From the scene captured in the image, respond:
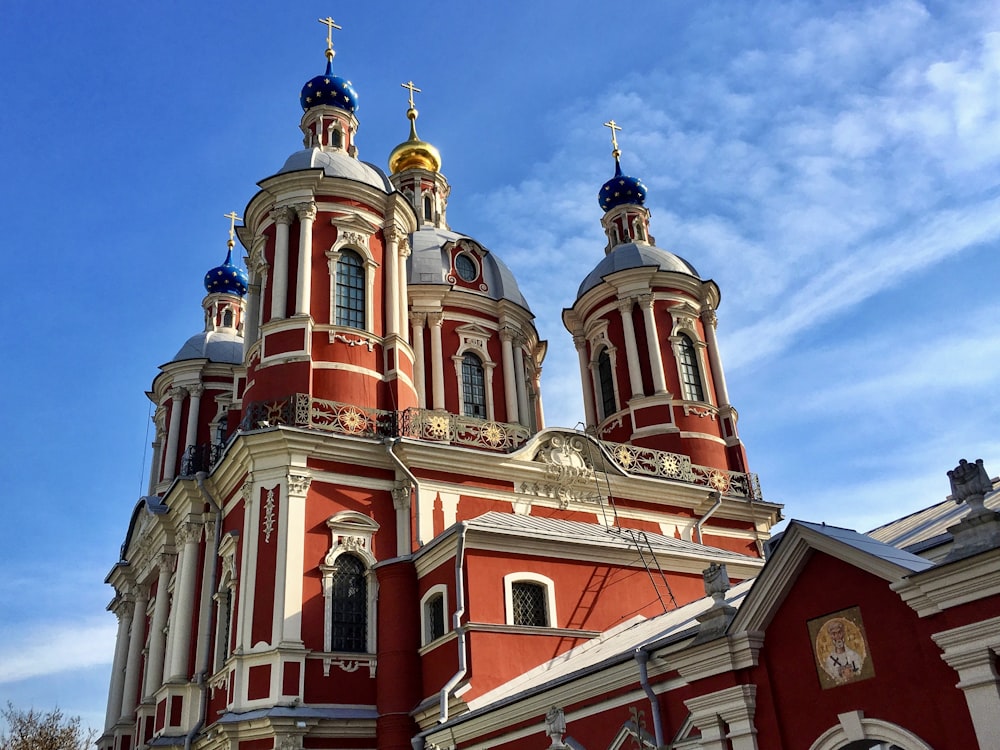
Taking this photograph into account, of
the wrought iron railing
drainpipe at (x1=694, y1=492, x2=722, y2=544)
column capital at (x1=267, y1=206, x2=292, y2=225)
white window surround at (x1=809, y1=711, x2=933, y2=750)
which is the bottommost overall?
white window surround at (x1=809, y1=711, x2=933, y2=750)

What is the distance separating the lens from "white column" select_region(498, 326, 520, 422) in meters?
25.7

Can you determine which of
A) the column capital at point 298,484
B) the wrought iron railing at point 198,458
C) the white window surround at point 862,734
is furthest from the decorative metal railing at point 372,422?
the white window surround at point 862,734

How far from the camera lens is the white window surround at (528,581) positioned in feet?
51.4

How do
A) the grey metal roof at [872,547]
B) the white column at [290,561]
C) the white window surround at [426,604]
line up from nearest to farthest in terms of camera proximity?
the grey metal roof at [872,547], the white window surround at [426,604], the white column at [290,561]

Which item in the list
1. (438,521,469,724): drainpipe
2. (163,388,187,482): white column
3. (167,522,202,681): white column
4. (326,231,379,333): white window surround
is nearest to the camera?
(438,521,469,724): drainpipe

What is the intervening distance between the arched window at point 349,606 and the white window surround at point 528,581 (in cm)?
307

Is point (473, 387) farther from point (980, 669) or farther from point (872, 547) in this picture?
point (980, 669)

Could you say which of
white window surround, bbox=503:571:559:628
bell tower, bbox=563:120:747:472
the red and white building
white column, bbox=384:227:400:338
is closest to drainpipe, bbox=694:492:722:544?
the red and white building

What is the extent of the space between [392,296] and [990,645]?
1556 cm

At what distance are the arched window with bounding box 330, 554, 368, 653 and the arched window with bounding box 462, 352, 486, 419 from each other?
800 centimetres

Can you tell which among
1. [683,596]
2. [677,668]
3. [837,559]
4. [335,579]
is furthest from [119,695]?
[837,559]

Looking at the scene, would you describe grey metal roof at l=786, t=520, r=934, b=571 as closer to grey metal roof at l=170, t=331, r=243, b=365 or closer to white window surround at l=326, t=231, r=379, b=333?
white window surround at l=326, t=231, r=379, b=333

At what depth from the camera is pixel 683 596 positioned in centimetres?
1738

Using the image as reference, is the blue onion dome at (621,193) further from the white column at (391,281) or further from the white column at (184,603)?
the white column at (184,603)
